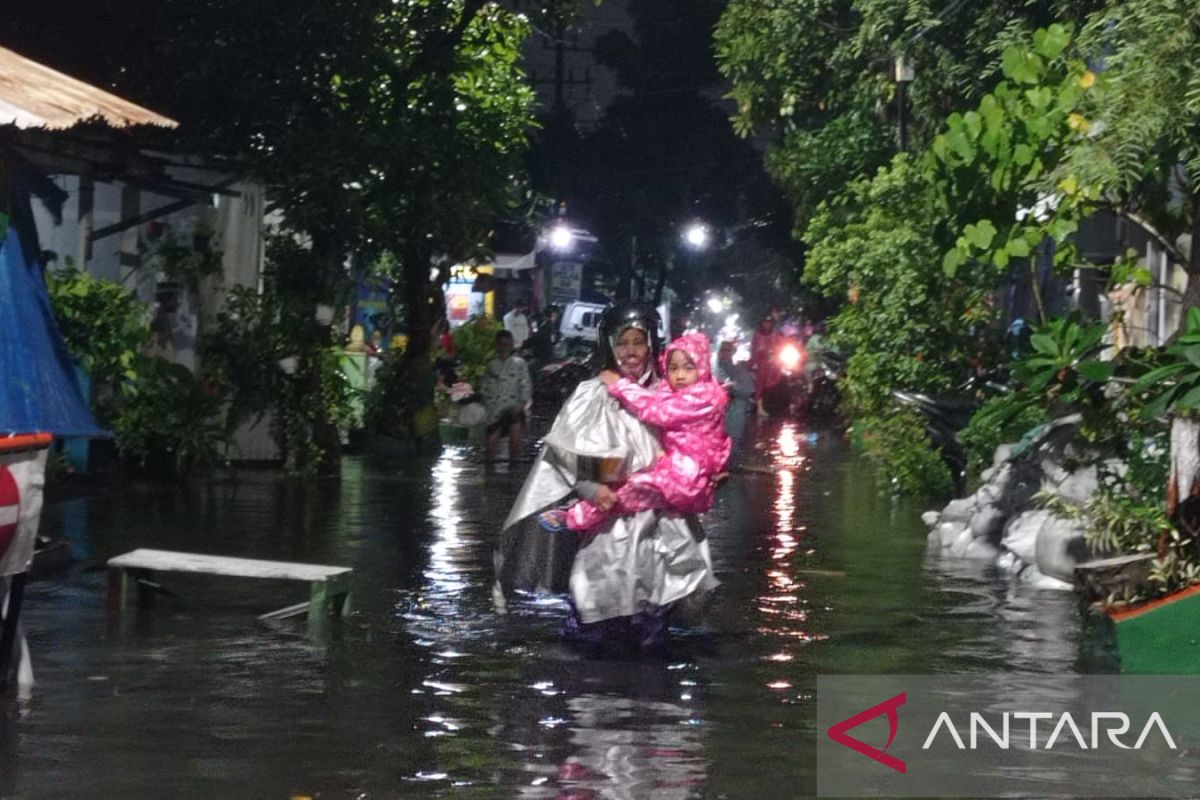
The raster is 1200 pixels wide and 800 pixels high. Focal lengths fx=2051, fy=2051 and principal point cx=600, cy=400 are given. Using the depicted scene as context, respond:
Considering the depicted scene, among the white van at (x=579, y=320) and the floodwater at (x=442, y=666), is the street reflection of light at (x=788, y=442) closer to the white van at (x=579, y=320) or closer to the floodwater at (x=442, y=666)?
the floodwater at (x=442, y=666)

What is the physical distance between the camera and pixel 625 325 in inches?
421

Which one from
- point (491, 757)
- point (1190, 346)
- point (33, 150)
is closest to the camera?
point (491, 757)

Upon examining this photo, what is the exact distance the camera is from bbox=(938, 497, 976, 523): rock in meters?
15.5

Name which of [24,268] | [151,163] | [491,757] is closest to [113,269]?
[151,163]

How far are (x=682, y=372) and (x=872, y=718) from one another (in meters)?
2.54

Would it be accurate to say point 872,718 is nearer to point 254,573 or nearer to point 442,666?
point 442,666

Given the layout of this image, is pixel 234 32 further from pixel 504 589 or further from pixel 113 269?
pixel 504 589

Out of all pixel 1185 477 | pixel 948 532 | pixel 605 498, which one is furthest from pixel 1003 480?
pixel 605 498

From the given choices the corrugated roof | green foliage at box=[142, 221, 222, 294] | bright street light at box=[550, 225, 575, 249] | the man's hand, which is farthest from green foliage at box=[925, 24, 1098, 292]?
bright street light at box=[550, 225, 575, 249]

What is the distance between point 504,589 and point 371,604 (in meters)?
1.10

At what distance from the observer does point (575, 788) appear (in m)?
7.21

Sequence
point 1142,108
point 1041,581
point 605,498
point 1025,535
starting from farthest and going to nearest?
point 1025,535
point 1041,581
point 605,498
point 1142,108

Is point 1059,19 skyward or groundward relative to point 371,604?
skyward

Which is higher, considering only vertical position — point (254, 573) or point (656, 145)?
point (656, 145)
